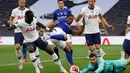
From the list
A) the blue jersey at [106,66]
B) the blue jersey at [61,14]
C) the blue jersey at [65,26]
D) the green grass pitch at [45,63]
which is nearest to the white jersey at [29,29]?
the blue jersey at [65,26]

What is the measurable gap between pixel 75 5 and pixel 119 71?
2546 cm

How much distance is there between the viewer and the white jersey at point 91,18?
1329 centimetres

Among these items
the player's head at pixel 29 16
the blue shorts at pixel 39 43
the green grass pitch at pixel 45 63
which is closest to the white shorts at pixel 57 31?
the blue shorts at pixel 39 43

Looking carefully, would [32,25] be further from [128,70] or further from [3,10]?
[3,10]

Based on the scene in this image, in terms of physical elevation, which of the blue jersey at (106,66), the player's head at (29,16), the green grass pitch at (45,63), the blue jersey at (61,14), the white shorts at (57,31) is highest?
the player's head at (29,16)

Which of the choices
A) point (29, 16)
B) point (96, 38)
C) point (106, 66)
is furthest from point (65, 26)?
point (106, 66)

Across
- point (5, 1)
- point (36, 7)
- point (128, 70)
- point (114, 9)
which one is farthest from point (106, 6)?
point (128, 70)

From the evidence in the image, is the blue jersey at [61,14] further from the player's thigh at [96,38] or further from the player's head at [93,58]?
the player's head at [93,58]

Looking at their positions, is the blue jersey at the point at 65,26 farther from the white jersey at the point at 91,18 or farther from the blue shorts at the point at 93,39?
the blue shorts at the point at 93,39

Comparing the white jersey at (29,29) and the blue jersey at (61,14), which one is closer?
the white jersey at (29,29)

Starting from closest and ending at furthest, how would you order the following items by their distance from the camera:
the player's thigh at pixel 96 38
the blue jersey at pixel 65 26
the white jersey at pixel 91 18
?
the blue jersey at pixel 65 26, the white jersey at pixel 91 18, the player's thigh at pixel 96 38

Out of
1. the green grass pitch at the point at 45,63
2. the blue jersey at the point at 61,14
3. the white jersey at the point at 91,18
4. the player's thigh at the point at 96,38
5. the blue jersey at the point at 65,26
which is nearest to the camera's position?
the blue jersey at the point at 65,26

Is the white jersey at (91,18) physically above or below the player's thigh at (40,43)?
above

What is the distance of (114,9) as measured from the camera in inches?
1395
